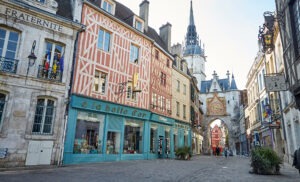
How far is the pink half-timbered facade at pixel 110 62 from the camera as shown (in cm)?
1147

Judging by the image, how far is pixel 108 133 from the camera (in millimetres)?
12234

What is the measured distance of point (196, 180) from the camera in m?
6.48

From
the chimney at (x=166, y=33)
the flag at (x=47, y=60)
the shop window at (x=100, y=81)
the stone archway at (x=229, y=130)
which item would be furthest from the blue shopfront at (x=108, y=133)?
the stone archway at (x=229, y=130)

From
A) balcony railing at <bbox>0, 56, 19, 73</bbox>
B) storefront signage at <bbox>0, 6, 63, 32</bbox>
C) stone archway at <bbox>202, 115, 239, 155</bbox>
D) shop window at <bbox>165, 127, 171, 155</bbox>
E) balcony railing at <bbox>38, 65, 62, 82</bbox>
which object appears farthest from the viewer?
stone archway at <bbox>202, 115, 239, 155</bbox>

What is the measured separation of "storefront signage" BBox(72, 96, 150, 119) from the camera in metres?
10.8

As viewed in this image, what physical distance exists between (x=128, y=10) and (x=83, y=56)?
7483mm

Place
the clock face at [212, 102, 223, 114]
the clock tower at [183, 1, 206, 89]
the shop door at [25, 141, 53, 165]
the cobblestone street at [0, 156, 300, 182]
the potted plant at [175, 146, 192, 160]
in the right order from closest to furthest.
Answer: the cobblestone street at [0, 156, 300, 182]
the shop door at [25, 141, 53, 165]
the potted plant at [175, 146, 192, 160]
the clock face at [212, 102, 223, 114]
the clock tower at [183, 1, 206, 89]

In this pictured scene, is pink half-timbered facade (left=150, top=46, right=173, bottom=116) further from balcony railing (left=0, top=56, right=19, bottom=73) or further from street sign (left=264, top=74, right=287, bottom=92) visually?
balcony railing (left=0, top=56, right=19, bottom=73)

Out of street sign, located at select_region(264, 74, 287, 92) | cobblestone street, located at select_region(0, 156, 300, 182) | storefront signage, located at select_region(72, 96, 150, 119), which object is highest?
street sign, located at select_region(264, 74, 287, 92)

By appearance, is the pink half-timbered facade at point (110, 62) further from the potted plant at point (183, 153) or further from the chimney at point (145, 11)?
the potted plant at point (183, 153)

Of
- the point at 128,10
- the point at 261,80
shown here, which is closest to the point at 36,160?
the point at 128,10

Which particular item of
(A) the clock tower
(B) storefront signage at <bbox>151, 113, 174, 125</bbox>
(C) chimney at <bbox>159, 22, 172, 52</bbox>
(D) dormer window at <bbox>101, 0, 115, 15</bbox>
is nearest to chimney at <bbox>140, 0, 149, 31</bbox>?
(C) chimney at <bbox>159, 22, 172, 52</bbox>

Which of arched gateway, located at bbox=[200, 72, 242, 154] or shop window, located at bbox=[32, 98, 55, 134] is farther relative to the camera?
arched gateway, located at bbox=[200, 72, 242, 154]

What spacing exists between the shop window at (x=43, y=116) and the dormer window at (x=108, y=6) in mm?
6865
